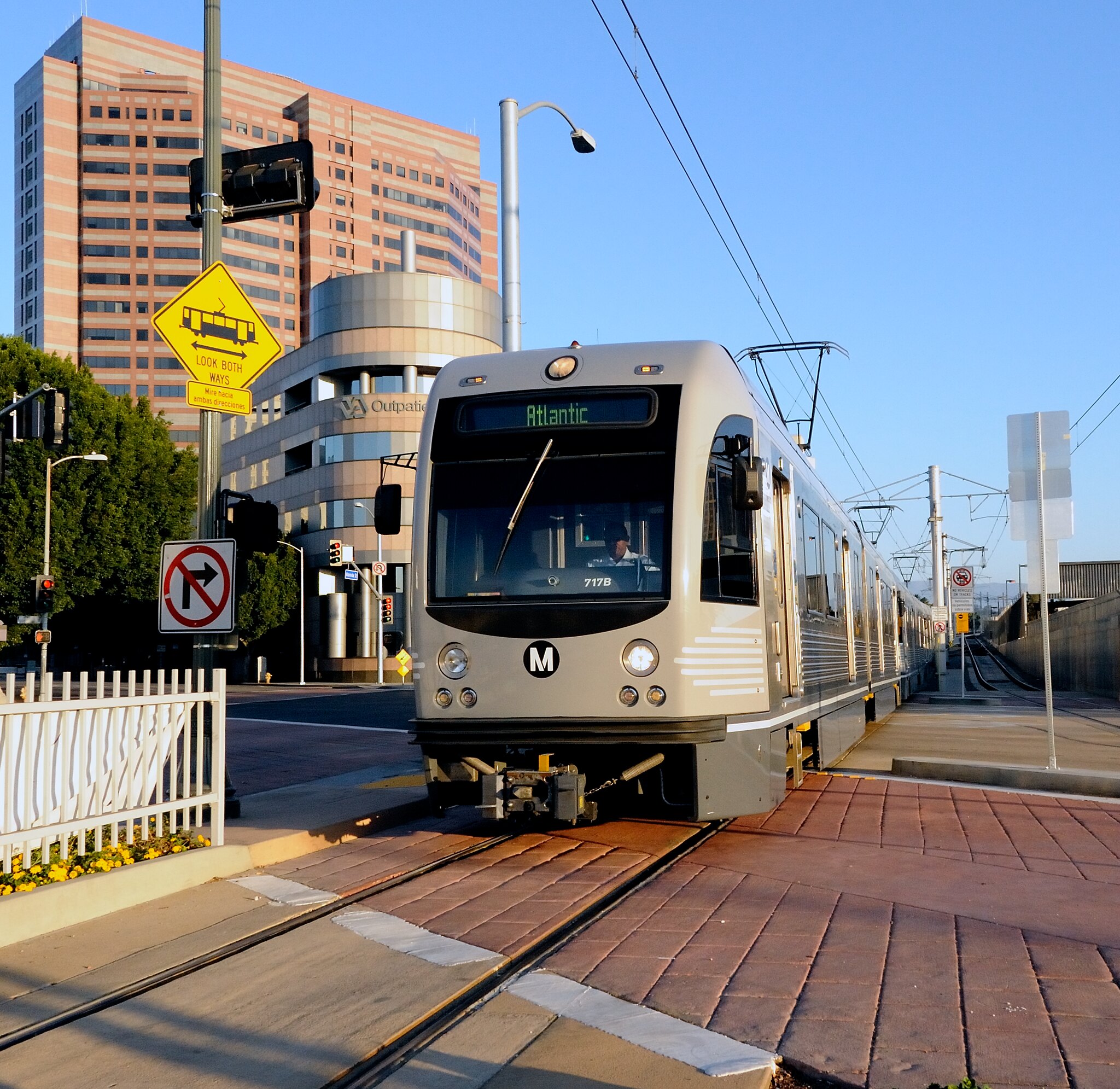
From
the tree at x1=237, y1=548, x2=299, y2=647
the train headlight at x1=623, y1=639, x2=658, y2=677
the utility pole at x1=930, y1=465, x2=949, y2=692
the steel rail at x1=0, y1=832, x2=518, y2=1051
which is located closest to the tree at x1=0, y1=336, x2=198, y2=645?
the tree at x1=237, y1=548, x2=299, y2=647

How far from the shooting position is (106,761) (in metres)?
7.23

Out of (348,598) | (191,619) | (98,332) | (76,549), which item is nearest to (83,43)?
(98,332)

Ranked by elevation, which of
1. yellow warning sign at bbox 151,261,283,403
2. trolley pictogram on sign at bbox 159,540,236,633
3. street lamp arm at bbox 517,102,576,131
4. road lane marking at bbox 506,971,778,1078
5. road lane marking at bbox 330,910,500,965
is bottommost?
road lane marking at bbox 330,910,500,965

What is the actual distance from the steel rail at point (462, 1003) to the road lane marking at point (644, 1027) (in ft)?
0.50

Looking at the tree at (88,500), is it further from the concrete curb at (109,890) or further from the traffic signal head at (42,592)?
the concrete curb at (109,890)

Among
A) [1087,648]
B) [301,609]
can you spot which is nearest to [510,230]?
[1087,648]

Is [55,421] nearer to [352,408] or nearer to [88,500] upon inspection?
[88,500]

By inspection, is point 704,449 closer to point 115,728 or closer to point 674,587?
point 674,587

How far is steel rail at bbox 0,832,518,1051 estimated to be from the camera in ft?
15.8

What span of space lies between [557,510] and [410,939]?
3063 mm

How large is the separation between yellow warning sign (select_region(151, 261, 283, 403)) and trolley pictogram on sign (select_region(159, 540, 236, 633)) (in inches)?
42.6

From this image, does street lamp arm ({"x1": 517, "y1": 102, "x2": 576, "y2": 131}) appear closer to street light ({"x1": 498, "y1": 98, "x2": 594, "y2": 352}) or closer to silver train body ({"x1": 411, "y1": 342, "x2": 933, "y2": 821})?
street light ({"x1": 498, "y1": 98, "x2": 594, "y2": 352})

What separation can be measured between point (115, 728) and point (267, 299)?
10799cm

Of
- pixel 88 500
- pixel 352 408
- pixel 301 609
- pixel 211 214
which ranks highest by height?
pixel 352 408
